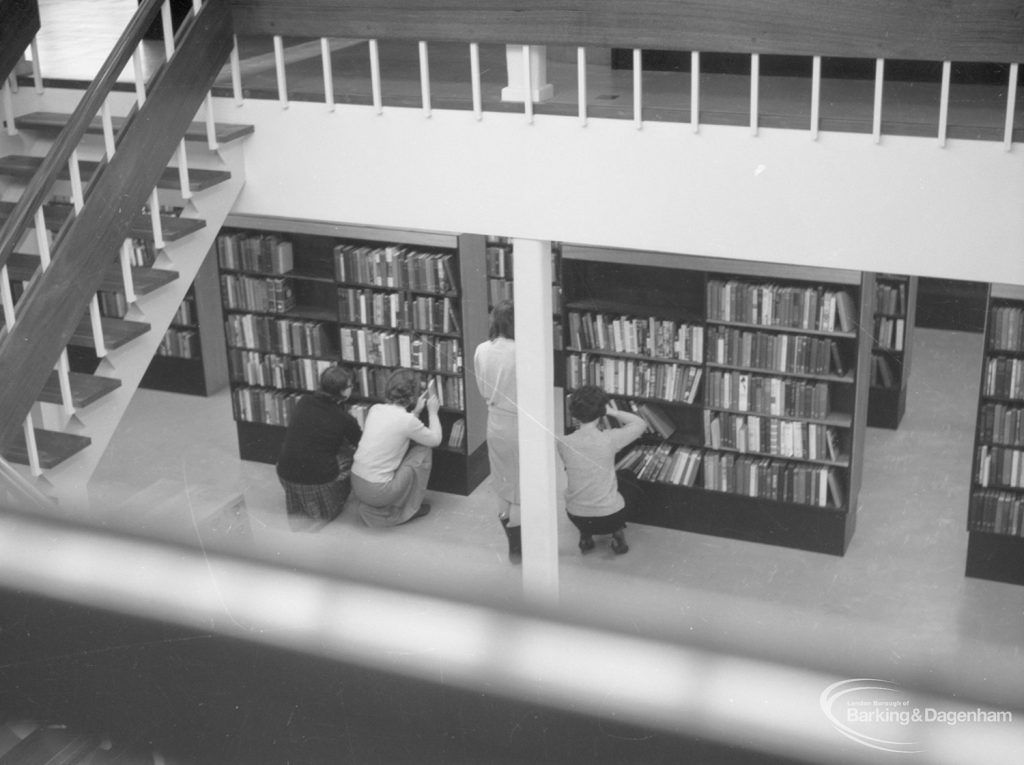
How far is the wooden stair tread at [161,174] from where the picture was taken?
3877 mm

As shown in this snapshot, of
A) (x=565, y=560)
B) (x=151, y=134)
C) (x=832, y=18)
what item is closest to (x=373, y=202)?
(x=151, y=134)

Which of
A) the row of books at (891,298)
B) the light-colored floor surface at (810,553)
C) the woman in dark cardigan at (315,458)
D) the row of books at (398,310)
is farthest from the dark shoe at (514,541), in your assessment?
the row of books at (891,298)

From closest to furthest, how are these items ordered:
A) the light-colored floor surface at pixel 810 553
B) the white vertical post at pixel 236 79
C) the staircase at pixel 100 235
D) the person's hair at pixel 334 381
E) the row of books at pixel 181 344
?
the staircase at pixel 100 235 < the white vertical post at pixel 236 79 < the light-colored floor surface at pixel 810 553 < the person's hair at pixel 334 381 < the row of books at pixel 181 344

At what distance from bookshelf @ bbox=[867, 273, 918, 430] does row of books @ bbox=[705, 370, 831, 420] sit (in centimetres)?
123

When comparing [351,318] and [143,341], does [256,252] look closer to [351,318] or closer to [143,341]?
[351,318]

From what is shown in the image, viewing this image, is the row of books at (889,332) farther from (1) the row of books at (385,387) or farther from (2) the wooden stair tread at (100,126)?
(2) the wooden stair tread at (100,126)

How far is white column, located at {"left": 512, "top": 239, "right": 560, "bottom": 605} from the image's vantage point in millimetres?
4039

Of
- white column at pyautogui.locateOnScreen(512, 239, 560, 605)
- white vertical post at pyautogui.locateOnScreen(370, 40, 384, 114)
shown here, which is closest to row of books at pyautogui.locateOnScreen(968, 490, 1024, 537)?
white column at pyautogui.locateOnScreen(512, 239, 560, 605)

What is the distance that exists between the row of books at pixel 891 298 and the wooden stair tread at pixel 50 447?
14.2 feet

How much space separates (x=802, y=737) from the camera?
1.08 ft

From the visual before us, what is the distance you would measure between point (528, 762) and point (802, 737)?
0.28 ft

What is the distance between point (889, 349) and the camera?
21.1 ft

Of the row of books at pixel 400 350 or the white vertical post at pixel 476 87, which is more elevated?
the white vertical post at pixel 476 87

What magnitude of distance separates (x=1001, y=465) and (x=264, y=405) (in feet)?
11.9
